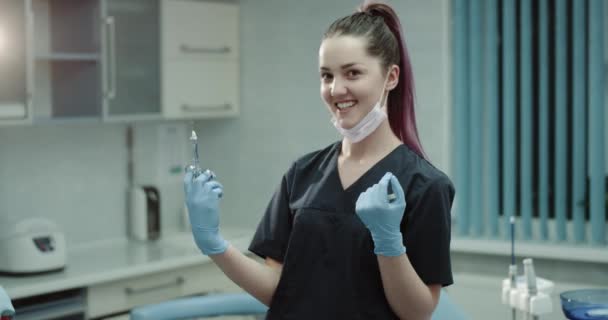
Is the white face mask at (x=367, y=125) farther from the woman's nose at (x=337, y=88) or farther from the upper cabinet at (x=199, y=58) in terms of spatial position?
the upper cabinet at (x=199, y=58)

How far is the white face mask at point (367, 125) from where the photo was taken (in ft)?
6.20

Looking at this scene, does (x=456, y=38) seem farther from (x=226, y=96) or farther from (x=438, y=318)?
(x=438, y=318)

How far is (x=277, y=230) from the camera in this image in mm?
2012

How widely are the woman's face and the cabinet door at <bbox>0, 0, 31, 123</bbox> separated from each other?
1.87 metres

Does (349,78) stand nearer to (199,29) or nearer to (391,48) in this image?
(391,48)

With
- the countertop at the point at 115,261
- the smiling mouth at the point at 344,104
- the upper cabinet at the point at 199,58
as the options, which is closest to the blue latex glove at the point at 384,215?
the smiling mouth at the point at 344,104

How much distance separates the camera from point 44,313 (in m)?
3.32

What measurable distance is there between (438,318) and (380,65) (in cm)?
83

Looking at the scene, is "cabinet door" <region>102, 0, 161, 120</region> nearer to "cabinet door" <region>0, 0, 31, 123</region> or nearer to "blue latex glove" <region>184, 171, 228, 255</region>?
"cabinet door" <region>0, 0, 31, 123</region>

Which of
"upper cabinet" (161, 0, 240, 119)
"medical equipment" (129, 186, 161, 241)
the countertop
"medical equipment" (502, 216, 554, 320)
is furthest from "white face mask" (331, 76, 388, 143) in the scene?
"medical equipment" (129, 186, 161, 241)

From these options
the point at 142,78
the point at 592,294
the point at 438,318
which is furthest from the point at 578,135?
the point at 142,78

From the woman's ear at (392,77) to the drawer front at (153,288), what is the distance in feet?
6.34

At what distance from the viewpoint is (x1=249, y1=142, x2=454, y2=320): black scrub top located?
1.82 meters

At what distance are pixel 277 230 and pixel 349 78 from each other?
1.28 feet
